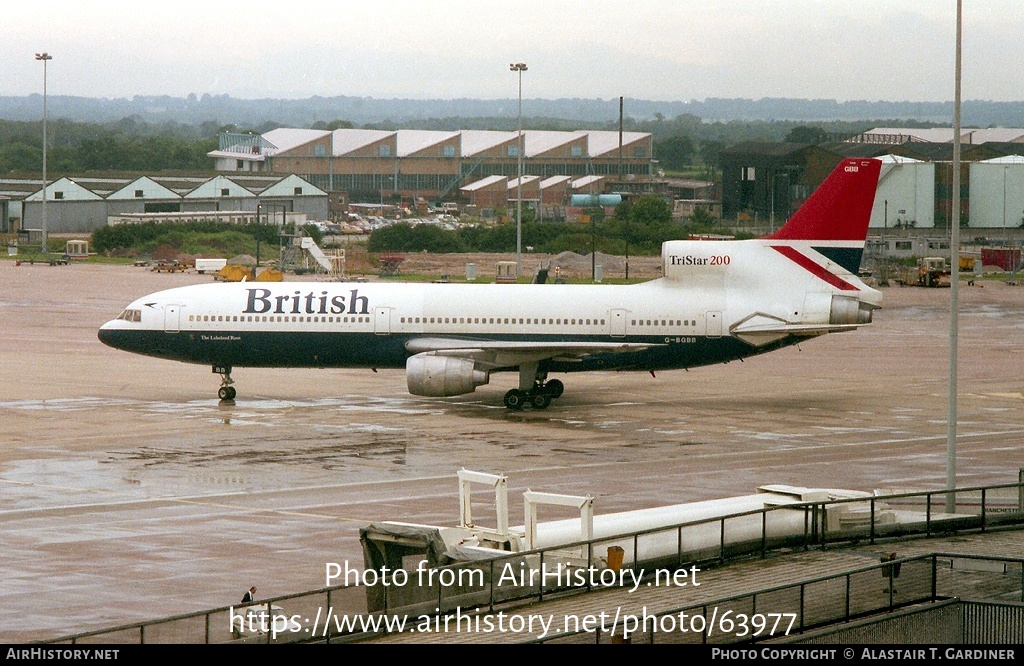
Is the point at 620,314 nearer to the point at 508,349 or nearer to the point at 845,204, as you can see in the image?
the point at 508,349

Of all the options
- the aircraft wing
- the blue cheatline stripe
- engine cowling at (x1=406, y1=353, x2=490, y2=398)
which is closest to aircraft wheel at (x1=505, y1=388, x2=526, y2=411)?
the aircraft wing

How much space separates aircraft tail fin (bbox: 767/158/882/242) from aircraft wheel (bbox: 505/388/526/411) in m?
11.4

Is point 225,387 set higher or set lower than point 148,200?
lower

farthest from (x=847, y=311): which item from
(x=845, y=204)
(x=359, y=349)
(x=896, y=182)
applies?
(x=896, y=182)

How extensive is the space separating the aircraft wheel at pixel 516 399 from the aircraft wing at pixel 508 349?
3.94ft

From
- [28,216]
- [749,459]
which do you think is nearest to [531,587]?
[749,459]

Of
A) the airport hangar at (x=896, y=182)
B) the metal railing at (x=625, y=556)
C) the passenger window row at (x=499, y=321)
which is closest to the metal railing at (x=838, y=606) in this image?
the metal railing at (x=625, y=556)

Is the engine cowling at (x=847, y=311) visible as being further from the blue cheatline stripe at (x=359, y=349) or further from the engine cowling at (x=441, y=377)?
the engine cowling at (x=441, y=377)

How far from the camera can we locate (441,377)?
48938mm

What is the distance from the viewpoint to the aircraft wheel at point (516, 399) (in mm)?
51469

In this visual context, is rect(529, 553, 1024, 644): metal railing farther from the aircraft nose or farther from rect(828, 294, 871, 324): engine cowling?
the aircraft nose

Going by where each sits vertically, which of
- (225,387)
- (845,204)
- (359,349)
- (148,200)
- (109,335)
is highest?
(148,200)

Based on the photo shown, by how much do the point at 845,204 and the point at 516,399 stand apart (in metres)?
14.0

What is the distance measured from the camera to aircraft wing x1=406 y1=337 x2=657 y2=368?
49.8 metres
